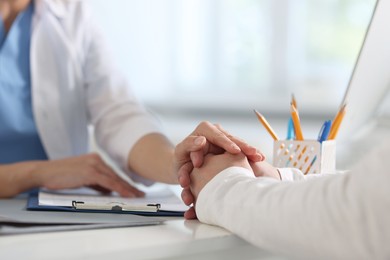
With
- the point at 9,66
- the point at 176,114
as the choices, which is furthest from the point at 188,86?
the point at 9,66

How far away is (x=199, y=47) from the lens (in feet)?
9.38

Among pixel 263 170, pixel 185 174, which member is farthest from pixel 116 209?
pixel 263 170

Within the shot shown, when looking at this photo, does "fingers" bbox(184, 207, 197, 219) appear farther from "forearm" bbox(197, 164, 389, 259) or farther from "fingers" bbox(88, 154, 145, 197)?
"fingers" bbox(88, 154, 145, 197)

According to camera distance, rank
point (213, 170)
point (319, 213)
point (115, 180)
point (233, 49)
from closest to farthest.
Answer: point (319, 213)
point (213, 170)
point (115, 180)
point (233, 49)

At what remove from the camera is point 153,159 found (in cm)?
126

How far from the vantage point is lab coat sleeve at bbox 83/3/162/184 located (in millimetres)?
1386

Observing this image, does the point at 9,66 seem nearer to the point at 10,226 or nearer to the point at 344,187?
the point at 10,226

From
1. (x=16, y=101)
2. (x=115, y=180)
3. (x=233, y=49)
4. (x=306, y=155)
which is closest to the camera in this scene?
(x=306, y=155)

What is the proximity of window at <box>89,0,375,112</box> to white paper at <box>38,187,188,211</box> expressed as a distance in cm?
153

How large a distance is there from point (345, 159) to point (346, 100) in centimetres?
14

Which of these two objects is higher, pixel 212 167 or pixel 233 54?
pixel 233 54

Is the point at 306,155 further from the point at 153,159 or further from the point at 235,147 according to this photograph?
the point at 153,159

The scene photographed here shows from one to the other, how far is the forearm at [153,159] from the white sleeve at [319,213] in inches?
16.3

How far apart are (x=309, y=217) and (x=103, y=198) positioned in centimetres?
52
